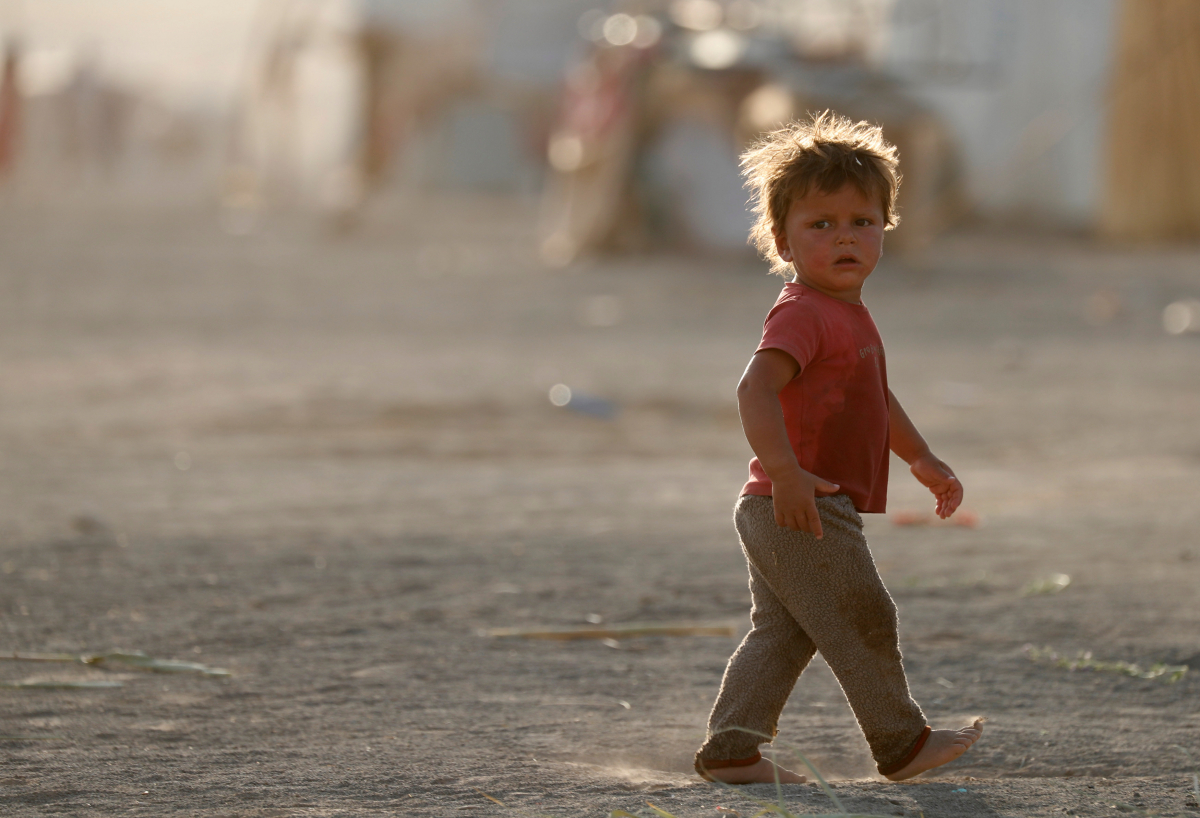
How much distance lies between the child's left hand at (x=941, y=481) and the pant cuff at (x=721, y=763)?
1.74 feet

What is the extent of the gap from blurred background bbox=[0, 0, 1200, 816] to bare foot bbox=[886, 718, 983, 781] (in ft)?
0.39

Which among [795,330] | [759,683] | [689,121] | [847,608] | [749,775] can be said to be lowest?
[749,775]

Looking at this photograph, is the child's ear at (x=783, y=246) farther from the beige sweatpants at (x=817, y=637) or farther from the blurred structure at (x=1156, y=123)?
the blurred structure at (x=1156, y=123)

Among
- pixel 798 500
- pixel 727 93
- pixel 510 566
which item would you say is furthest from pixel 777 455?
pixel 727 93

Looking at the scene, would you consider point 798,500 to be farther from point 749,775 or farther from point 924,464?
point 749,775

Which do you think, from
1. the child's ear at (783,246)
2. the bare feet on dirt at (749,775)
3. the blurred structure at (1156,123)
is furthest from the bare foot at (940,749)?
the blurred structure at (1156,123)

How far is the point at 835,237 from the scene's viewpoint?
2.32m

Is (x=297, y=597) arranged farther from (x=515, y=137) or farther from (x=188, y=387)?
(x=515, y=137)

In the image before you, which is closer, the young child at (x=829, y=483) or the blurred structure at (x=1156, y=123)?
the young child at (x=829, y=483)

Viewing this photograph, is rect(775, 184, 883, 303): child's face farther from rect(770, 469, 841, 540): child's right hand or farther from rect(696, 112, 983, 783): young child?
rect(770, 469, 841, 540): child's right hand

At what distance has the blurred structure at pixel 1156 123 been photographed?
16.9 meters

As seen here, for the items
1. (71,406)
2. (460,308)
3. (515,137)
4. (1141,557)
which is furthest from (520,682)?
(515,137)

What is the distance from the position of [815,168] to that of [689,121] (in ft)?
47.4

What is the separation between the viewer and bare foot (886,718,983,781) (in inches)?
91.5
